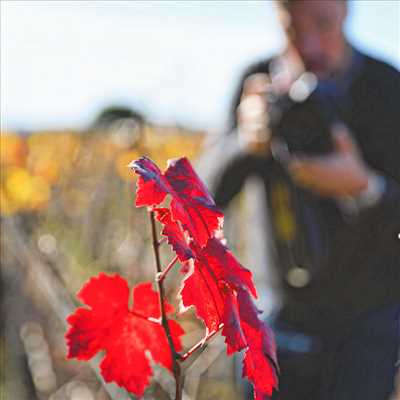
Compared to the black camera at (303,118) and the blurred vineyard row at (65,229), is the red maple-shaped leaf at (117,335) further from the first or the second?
the blurred vineyard row at (65,229)

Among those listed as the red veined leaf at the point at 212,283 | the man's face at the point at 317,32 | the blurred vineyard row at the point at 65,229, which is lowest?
the blurred vineyard row at the point at 65,229

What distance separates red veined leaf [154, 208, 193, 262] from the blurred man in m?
1.00

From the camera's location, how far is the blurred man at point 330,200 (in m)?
1.81

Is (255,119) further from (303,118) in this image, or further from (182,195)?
(182,195)

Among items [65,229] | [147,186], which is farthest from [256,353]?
[65,229]

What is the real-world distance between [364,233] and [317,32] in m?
0.43

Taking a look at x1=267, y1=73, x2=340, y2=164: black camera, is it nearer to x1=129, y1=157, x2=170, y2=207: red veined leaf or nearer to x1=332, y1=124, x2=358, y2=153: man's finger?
x1=332, y1=124, x2=358, y2=153: man's finger

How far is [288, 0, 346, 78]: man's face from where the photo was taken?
198 cm

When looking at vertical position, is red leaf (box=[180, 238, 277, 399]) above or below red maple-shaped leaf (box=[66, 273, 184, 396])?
above

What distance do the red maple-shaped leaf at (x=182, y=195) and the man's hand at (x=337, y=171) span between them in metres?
1.03

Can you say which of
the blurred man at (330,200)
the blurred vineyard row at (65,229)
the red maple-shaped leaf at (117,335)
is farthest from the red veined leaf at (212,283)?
the blurred vineyard row at (65,229)

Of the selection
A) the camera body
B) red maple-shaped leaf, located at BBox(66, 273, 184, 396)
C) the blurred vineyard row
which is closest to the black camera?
the camera body

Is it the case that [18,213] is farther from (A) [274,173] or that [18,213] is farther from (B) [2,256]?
(A) [274,173]

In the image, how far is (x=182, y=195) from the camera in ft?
2.58
